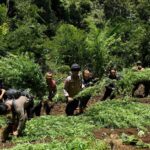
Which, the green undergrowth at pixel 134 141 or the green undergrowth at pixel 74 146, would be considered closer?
the green undergrowth at pixel 74 146

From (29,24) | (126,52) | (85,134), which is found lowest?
(85,134)

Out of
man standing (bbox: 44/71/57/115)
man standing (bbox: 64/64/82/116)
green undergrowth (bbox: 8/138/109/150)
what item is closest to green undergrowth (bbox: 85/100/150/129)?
man standing (bbox: 64/64/82/116)

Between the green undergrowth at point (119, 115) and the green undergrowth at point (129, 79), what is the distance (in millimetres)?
2143

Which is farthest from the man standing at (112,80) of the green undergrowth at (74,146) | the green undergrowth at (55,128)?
the green undergrowth at (74,146)

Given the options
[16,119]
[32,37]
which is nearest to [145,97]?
[16,119]

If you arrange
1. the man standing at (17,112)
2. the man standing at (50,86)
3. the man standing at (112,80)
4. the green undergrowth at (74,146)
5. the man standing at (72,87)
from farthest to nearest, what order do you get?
the man standing at (112,80), the man standing at (50,86), the man standing at (72,87), the man standing at (17,112), the green undergrowth at (74,146)

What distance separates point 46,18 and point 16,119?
90.9 ft

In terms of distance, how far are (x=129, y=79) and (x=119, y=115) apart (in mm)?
4208

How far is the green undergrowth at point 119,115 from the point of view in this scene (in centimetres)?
1213

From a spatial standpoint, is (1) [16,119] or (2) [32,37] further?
(2) [32,37]

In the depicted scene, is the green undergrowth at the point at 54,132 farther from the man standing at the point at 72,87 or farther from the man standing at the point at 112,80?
the man standing at the point at 112,80

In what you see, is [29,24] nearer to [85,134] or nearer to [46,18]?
[46,18]

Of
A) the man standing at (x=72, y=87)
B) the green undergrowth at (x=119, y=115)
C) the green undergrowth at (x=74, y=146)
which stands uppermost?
the man standing at (x=72, y=87)

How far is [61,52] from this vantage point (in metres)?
26.4
